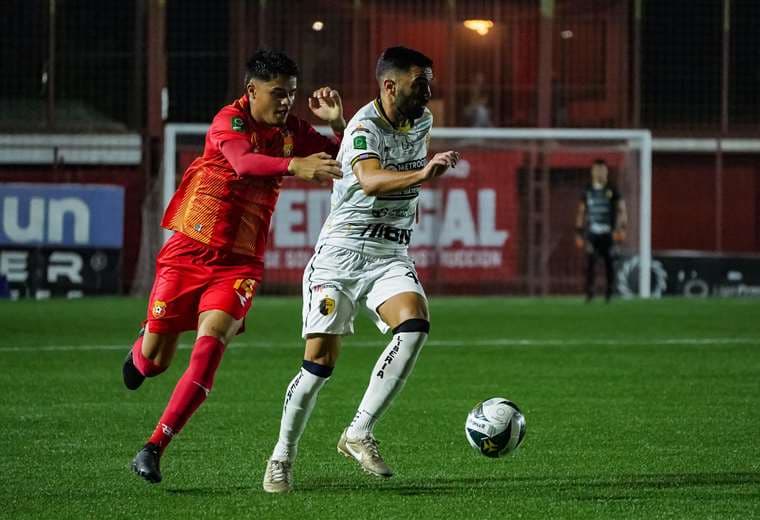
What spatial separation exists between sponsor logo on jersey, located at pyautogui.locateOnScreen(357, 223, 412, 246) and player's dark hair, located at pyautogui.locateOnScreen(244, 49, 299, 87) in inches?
31.6

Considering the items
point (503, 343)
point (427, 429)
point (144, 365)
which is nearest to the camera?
point (144, 365)

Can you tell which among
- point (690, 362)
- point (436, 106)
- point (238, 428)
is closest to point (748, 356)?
point (690, 362)

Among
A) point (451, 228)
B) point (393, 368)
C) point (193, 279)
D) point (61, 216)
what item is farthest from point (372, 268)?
point (451, 228)

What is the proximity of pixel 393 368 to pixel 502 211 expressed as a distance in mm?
16143

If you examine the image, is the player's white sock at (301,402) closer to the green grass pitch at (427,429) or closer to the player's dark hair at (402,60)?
the green grass pitch at (427,429)

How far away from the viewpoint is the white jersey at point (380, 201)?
6891mm

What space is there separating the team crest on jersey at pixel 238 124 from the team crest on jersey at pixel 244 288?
70 centimetres

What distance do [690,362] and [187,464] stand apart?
6.55m

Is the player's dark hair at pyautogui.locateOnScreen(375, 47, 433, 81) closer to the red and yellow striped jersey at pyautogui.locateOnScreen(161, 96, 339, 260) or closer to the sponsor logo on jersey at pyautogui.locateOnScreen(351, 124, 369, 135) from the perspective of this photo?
the sponsor logo on jersey at pyautogui.locateOnScreen(351, 124, 369, 135)

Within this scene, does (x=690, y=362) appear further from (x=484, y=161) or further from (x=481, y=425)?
(x=484, y=161)

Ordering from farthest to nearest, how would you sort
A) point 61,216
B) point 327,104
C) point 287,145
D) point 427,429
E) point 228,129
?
point 61,216 < point 427,429 < point 327,104 < point 287,145 < point 228,129

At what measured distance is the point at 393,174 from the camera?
641 centimetres

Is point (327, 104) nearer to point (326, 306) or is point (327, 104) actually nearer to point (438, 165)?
point (326, 306)

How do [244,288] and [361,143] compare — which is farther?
[244,288]
